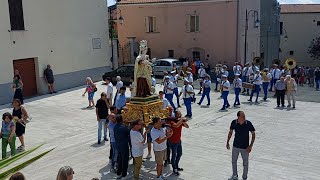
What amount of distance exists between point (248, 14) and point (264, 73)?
47.5 feet

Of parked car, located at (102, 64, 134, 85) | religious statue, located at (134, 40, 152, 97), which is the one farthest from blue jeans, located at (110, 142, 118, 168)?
parked car, located at (102, 64, 134, 85)

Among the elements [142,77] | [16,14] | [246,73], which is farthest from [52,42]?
[142,77]

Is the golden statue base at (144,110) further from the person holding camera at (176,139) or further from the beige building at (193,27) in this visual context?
the beige building at (193,27)

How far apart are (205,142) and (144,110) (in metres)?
3.00

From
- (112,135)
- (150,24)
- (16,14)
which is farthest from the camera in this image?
(150,24)

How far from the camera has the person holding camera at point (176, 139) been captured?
9672 millimetres

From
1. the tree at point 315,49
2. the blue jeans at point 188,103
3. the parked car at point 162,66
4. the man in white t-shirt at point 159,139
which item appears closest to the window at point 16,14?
the blue jeans at point 188,103

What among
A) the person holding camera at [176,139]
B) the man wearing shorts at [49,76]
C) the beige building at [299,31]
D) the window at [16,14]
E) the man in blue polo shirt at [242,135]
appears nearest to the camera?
the man in blue polo shirt at [242,135]

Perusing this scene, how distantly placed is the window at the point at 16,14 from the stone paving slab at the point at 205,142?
419cm

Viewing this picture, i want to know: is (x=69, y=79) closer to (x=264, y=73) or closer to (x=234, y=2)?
(x=264, y=73)

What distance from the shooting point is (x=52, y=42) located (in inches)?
897

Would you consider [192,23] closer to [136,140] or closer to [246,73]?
[246,73]

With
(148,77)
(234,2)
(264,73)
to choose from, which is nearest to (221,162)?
(148,77)

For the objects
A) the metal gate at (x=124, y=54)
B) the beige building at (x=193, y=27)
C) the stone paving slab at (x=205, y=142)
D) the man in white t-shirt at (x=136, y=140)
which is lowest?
the stone paving slab at (x=205, y=142)
